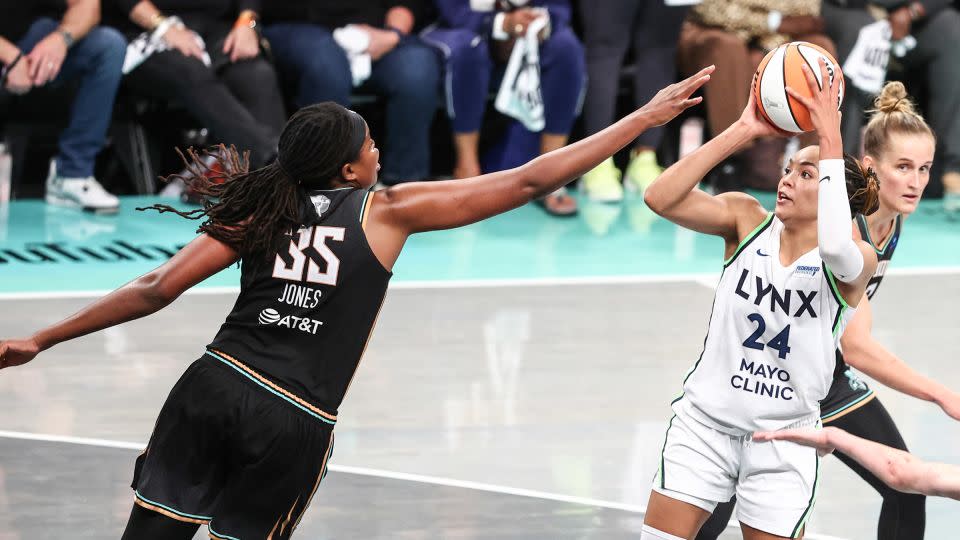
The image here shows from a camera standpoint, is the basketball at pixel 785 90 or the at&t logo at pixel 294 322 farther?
the basketball at pixel 785 90

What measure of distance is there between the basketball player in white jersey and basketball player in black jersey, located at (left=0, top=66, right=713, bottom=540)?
18.7 inches

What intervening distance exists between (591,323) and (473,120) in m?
2.97

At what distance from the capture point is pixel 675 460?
373 cm

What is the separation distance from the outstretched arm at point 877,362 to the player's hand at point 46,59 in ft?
19.4

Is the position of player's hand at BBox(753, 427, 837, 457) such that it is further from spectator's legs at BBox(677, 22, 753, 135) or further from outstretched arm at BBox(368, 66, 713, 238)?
spectator's legs at BBox(677, 22, 753, 135)

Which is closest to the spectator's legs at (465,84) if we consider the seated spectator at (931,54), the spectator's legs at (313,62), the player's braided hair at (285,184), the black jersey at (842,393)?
the spectator's legs at (313,62)

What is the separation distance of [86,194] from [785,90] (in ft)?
20.7

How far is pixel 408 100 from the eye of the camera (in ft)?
31.7

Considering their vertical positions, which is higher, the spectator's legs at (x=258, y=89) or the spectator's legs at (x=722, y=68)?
the spectator's legs at (x=722, y=68)

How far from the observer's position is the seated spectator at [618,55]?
33.1ft

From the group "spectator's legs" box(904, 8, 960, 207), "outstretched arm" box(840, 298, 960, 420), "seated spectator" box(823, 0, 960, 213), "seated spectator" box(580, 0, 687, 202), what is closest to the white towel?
"seated spectator" box(580, 0, 687, 202)

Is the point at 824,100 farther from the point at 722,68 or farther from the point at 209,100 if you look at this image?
the point at 722,68

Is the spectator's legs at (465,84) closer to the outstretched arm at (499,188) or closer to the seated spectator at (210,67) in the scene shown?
the seated spectator at (210,67)

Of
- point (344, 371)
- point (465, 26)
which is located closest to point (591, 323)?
point (465, 26)
